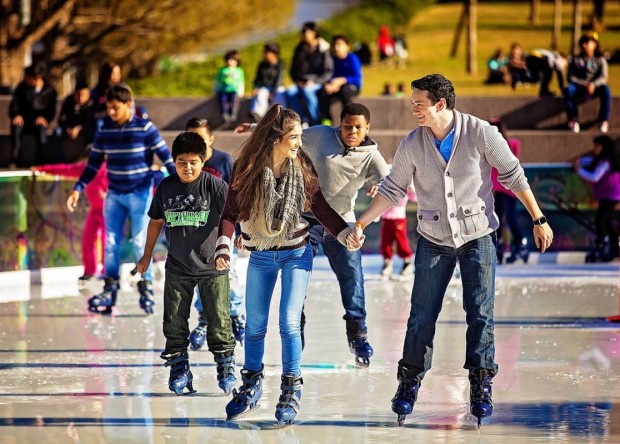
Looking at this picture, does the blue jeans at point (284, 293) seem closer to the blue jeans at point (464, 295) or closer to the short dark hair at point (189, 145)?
the blue jeans at point (464, 295)

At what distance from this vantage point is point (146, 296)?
10516mm

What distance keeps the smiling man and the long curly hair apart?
5.55 ft

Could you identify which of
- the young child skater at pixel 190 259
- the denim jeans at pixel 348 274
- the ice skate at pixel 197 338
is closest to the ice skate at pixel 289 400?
the young child skater at pixel 190 259

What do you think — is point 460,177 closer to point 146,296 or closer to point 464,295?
point 464,295

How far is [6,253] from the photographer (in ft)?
39.7

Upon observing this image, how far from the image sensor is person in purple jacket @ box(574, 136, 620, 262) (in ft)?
46.9

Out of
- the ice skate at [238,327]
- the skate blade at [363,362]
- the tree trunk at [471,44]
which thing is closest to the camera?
the skate blade at [363,362]

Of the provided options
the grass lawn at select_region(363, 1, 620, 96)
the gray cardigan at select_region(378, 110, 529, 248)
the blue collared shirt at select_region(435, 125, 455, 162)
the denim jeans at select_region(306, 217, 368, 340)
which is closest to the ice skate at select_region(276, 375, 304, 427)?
the gray cardigan at select_region(378, 110, 529, 248)

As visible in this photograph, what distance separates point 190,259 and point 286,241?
954 millimetres

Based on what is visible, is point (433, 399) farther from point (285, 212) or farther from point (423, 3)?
point (423, 3)

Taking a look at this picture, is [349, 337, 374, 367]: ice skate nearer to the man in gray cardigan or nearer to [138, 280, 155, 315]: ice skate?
the man in gray cardigan

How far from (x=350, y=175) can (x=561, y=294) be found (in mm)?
4039

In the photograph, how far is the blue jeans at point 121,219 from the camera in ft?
34.3

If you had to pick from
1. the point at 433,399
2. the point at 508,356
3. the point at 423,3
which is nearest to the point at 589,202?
the point at 508,356
